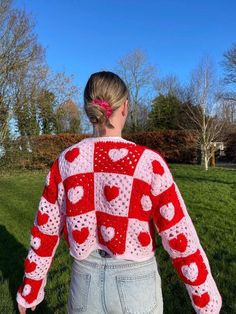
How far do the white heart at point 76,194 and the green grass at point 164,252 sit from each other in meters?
2.57

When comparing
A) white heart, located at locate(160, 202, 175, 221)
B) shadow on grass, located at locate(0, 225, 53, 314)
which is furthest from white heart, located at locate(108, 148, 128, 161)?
shadow on grass, located at locate(0, 225, 53, 314)

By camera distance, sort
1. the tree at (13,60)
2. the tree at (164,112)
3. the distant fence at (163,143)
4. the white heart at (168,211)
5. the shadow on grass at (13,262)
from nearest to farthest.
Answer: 1. the white heart at (168,211)
2. the shadow on grass at (13,262)
3. the tree at (13,60)
4. the distant fence at (163,143)
5. the tree at (164,112)

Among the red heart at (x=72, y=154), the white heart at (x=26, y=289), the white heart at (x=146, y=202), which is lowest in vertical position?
the white heart at (x=26, y=289)

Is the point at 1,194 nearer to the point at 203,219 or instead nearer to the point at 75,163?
the point at 203,219

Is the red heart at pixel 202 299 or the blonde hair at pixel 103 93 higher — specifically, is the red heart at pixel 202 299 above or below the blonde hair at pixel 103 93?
below

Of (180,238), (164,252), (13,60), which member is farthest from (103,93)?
(13,60)

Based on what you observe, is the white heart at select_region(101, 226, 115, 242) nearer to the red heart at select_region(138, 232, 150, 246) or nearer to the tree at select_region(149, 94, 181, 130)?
the red heart at select_region(138, 232, 150, 246)

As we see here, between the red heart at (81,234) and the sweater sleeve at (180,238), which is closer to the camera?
the sweater sleeve at (180,238)

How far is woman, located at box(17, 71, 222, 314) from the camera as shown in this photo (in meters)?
1.93

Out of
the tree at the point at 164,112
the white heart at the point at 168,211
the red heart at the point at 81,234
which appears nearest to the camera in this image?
the white heart at the point at 168,211

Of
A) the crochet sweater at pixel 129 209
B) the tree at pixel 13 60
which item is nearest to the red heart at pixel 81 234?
the crochet sweater at pixel 129 209

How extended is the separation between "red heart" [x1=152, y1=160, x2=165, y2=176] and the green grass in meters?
2.64

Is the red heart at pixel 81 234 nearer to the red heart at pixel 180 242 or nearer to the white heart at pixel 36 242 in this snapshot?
the white heart at pixel 36 242

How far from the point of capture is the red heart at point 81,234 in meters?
2.03
